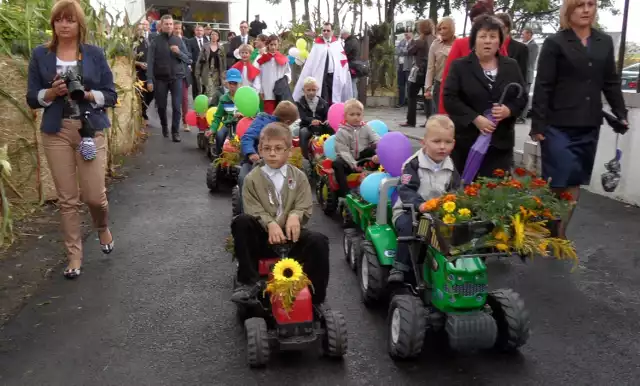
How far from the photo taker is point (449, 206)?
3490 mm

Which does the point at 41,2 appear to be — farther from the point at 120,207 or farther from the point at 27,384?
the point at 27,384

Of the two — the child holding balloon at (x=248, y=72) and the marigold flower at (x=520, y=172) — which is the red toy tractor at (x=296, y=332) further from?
the child holding balloon at (x=248, y=72)

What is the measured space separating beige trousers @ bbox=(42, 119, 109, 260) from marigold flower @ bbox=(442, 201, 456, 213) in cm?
312

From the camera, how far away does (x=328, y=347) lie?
12.3 ft

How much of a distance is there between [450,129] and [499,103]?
32.3 inches

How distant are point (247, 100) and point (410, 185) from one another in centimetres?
414

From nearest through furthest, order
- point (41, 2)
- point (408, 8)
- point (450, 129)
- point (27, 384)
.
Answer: point (27, 384) < point (450, 129) < point (41, 2) < point (408, 8)

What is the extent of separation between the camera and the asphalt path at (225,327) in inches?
144

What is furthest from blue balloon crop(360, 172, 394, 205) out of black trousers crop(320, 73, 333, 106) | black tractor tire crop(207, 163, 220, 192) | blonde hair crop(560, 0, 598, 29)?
black trousers crop(320, 73, 333, 106)

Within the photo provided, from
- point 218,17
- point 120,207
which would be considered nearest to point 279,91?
point 120,207

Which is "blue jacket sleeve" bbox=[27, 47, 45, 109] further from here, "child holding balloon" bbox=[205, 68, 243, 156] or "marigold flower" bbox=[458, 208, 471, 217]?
"child holding balloon" bbox=[205, 68, 243, 156]

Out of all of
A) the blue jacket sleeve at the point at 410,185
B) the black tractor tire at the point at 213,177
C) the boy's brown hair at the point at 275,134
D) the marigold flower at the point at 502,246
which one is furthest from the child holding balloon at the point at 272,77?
the marigold flower at the point at 502,246

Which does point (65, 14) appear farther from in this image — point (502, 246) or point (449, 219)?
point (502, 246)

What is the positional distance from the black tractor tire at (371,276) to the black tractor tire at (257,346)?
1073mm
